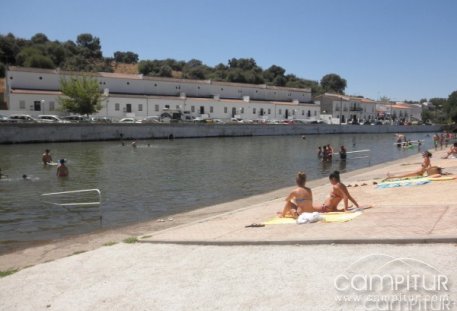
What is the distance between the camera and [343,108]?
110 metres

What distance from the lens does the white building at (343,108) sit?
10805cm

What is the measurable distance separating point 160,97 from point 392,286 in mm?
72066

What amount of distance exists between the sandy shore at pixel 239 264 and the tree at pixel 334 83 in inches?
5663

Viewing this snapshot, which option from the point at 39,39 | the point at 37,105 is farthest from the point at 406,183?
the point at 39,39

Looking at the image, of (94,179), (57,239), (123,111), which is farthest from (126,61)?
(57,239)

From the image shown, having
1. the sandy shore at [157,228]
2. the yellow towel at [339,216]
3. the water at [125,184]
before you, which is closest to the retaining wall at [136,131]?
the water at [125,184]

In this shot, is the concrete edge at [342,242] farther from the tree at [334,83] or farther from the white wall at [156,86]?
the tree at [334,83]

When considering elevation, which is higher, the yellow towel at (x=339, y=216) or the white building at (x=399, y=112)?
the white building at (x=399, y=112)

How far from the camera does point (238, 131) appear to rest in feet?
229

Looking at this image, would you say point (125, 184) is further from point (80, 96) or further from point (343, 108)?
point (343, 108)

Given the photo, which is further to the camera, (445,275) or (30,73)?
(30,73)

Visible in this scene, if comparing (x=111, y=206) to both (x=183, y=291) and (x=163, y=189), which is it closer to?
(x=163, y=189)

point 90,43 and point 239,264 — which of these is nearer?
point 239,264

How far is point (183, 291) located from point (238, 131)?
64313 millimetres
